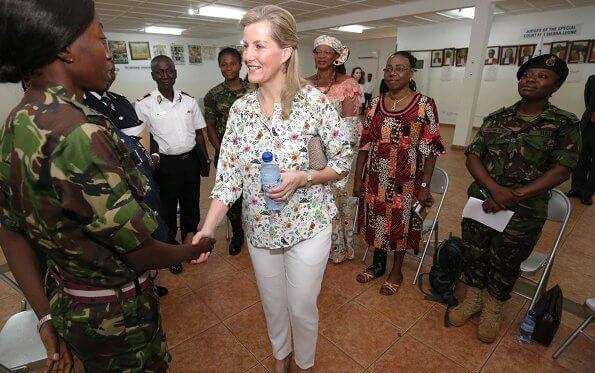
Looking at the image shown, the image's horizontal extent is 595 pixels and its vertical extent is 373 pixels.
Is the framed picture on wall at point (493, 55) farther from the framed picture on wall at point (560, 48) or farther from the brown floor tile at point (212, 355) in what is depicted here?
the brown floor tile at point (212, 355)

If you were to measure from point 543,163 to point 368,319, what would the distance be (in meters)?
1.55

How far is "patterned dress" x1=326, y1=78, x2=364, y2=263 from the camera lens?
110 inches

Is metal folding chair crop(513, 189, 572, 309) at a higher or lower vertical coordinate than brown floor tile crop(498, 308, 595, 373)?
higher

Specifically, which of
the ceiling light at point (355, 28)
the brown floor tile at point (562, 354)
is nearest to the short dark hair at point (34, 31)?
the brown floor tile at point (562, 354)

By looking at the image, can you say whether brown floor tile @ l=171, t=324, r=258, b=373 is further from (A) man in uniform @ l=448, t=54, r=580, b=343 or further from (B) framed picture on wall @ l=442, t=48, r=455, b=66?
(B) framed picture on wall @ l=442, t=48, r=455, b=66

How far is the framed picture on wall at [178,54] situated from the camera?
13.1 meters

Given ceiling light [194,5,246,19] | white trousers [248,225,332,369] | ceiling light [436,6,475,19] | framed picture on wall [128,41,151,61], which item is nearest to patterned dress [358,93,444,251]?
white trousers [248,225,332,369]

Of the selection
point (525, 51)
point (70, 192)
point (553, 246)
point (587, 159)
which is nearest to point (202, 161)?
point (70, 192)

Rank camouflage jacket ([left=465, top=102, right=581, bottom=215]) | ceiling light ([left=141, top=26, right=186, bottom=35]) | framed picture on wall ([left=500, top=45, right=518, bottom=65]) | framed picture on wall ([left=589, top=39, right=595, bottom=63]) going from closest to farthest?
camouflage jacket ([left=465, top=102, right=581, bottom=215]) → framed picture on wall ([left=589, top=39, right=595, bottom=63]) → framed picture on wall ([left=500, top=45, right=518, bottom=65]) → ceiling light ([left=141, top=26, right=186, bottom=35])

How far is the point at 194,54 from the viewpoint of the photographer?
13.8m

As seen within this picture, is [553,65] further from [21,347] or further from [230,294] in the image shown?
[21,347]

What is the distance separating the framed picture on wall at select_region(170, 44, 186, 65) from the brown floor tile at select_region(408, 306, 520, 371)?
13.8 metres

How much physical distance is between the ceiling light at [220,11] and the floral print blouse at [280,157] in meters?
8.05

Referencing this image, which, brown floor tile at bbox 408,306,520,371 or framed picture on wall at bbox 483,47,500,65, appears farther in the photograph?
framed picture on wall at bbox 483,47,500,65
